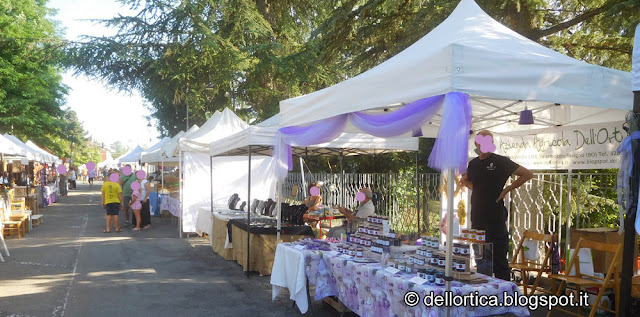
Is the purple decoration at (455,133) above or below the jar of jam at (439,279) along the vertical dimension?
above

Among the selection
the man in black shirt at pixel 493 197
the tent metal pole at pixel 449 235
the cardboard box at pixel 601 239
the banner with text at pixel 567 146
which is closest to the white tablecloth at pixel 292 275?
the tent metal pole at pixel 449 235

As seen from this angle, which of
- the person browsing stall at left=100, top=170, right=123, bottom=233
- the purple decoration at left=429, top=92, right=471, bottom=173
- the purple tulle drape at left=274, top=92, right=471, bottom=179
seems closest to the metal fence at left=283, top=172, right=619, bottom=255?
the purple tulle drape at left=274, top=92, right=471, bottom=179

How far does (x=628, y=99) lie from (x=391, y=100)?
183 cm

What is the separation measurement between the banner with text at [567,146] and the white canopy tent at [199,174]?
6753 mm

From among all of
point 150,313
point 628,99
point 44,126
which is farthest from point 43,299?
point 44,126

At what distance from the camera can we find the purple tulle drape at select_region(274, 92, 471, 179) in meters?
3.16

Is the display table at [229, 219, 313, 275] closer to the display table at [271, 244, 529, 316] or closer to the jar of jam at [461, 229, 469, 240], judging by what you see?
the display table at [271, 244, 529, 316]

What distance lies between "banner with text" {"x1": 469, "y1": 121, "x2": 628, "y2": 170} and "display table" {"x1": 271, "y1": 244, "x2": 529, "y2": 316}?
2.68 meters

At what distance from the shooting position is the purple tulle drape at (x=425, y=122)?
10.4ft

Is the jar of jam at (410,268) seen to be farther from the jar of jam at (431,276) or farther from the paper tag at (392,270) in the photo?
the jar of jam at (431,276)

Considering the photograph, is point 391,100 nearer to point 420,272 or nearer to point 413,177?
point 420,272

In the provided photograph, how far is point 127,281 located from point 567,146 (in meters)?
6.22

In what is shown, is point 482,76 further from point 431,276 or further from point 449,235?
point 431,276

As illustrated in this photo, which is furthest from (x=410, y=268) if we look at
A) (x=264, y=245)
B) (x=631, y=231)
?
(x=264, y=245)
